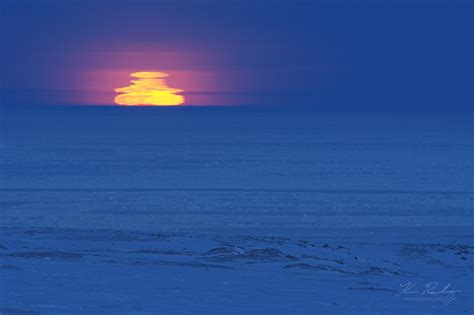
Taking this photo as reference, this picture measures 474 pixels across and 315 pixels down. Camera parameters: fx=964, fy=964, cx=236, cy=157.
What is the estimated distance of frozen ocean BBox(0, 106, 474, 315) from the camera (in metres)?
11.5

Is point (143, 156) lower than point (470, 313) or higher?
higher

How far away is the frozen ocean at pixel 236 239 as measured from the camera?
11.5 meters

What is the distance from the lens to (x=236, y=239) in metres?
17.1

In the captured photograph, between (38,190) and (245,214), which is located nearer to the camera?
(245,214)

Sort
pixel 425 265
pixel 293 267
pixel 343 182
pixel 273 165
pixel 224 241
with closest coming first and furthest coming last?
pixel 293 267 → pixel 425 265 → pixel 224 241 → pixel 343 182 → pixel 273 165

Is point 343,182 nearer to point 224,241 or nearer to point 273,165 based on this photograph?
point 273,165

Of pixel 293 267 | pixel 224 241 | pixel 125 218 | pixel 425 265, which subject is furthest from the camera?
pixel 125 218

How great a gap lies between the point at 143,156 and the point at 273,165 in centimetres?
1292

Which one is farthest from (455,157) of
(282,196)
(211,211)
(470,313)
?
(470,313)

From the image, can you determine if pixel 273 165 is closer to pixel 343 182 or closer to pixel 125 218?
pixel 343 182

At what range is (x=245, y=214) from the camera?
25578 millimetres
